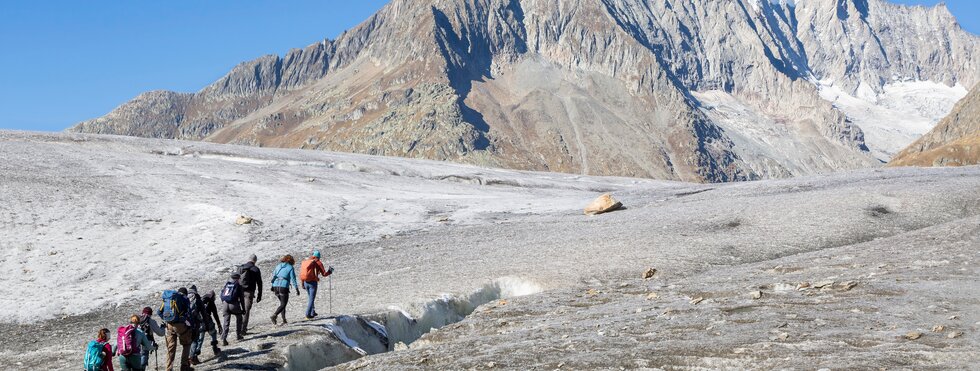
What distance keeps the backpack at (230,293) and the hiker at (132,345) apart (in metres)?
3.65

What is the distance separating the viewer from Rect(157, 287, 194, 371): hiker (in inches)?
823

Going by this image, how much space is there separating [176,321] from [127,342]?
1326 mm

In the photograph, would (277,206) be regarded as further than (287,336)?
Yes

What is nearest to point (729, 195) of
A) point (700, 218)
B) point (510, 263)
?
point (700, 218)

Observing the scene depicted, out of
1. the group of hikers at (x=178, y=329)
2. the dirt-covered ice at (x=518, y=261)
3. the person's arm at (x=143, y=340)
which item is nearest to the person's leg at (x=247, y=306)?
the group of hikers at (x=178, y=329)

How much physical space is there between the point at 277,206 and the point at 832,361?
134 feet

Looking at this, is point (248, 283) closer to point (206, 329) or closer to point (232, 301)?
point (232, 301)

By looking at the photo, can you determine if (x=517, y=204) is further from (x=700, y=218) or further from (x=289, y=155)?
(x=289, y=155)

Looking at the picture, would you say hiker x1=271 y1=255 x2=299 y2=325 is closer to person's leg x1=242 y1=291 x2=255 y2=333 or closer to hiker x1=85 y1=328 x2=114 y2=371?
person's leg x1=242 y1=291 x2=255 y2=333

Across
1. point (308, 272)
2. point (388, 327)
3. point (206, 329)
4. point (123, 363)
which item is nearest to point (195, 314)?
point (206, 329)

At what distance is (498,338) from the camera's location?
2344cm

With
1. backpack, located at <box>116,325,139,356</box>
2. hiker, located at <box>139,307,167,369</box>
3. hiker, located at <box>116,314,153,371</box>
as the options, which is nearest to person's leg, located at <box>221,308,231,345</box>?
hiker, located at <box>139,307,167,369</box>

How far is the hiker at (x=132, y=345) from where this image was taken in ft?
65.9

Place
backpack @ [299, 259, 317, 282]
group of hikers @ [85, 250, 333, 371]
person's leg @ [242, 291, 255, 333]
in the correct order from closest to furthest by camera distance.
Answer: group of hikers @ [85, 250, 333, 371]
person's leg @ [242, 291, 255, 333]
backpack @ [299, 259, 317, 282]
